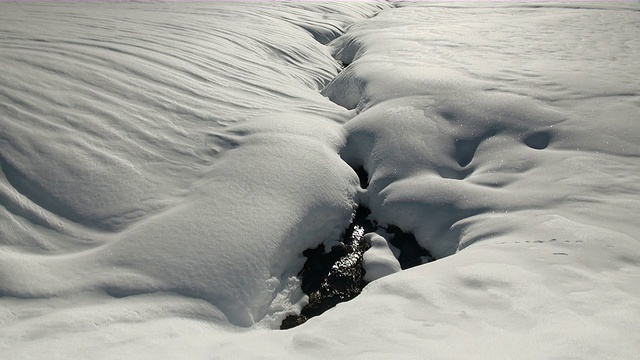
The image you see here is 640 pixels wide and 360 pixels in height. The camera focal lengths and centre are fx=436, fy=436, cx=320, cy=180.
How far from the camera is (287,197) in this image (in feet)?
9.03

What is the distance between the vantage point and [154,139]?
3043 mm

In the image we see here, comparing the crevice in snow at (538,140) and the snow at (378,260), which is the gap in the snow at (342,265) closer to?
the snow at (378,260)

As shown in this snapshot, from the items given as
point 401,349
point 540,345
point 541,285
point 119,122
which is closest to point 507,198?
point 541,285

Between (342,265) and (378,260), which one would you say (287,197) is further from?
(378,260)

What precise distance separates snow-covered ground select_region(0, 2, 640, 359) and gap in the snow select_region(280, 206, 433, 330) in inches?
2.9

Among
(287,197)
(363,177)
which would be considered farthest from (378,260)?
(363,177)

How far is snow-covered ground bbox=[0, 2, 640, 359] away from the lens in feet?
5.64

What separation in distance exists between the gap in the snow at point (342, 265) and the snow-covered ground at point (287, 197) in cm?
7

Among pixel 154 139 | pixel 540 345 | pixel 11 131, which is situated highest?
pixel 11 131

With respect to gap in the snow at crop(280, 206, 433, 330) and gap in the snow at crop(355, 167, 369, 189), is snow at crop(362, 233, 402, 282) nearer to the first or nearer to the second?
gap in the snow at crop(280, 206, 433, 330)

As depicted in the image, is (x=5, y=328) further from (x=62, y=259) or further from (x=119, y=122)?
(x=119, y=122)

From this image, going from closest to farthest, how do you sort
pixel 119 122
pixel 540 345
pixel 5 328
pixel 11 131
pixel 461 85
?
pixel 540 345 < pixel 5 328 < pixel 11 131 < pixel 119 122 < pixel 461 85

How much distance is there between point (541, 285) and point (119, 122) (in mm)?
2750

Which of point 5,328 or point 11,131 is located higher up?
point 11,131
